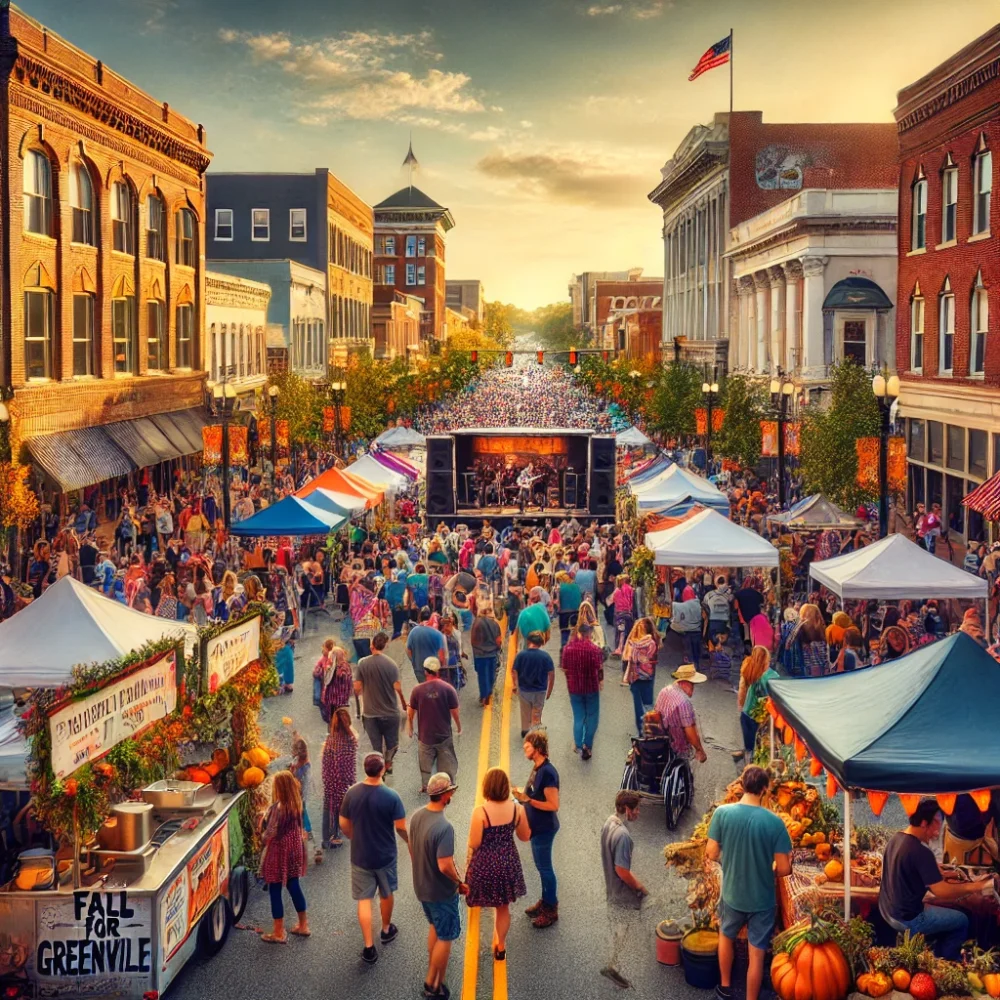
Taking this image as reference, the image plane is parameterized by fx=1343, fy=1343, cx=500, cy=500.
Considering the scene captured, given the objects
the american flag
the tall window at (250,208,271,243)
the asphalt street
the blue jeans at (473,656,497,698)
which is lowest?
the asphalt street

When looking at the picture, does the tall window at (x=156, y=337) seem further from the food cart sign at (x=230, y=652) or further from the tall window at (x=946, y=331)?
the food cart sign at (x=230, y=652)

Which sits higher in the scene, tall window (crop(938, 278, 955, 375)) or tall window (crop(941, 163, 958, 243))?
tall window (crop(941, 163, 958, 243))

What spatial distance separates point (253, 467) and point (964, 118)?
92.9ft

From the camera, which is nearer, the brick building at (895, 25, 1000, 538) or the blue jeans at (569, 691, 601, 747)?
the blue jeans at (569, 691, 601, 747)

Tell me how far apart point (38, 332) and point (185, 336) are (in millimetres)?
14102

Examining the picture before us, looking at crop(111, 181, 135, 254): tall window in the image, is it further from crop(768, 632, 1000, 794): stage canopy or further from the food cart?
crop(768, 632, 1000, 794): stage canopy

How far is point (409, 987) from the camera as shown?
9.72 meters

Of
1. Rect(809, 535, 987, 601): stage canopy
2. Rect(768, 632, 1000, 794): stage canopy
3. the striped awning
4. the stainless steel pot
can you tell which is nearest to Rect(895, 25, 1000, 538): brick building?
the striped awning

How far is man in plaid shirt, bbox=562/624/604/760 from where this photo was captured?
15.3m

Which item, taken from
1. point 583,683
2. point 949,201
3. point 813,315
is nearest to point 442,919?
point 583,683

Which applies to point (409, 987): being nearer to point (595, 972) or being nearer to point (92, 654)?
point (595, 972)

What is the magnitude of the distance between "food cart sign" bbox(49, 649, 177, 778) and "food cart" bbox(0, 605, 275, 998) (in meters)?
0.01

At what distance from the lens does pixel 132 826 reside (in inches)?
377

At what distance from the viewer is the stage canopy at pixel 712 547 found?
22.8 meters
